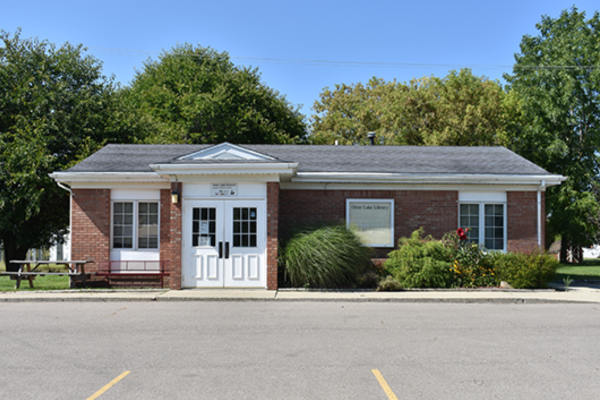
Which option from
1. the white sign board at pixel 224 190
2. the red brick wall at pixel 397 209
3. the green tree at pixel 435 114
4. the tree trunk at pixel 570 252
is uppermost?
the green tree at pixel 435 114

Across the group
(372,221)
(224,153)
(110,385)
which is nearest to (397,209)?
(372,221)

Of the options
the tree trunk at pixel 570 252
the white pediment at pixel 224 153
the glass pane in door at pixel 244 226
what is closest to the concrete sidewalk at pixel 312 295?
the glass pane in door at pixel 244 226

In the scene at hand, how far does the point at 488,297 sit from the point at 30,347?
9973 mm

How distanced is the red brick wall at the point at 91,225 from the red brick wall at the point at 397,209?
5084 mm

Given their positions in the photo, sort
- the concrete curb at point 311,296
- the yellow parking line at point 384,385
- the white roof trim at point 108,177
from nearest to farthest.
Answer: the yellow parking line at point 384,385 → the concrete curb at point 311,296 → the white roof trim at point 108,177

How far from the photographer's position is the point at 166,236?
15703mm

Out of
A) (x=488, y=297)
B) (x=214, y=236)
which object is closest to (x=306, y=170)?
(x=214, y=236)

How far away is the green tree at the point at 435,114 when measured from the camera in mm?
34406

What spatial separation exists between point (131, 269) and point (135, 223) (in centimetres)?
133

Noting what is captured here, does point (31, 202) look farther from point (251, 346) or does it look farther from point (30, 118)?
point (251, 346)

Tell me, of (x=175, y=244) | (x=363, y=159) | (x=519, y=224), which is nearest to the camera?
(x=175, y=244)

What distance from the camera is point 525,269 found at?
14.7 metres

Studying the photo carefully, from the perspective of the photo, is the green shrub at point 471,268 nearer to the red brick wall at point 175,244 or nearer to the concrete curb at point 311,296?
the concrete curb at point 311,296

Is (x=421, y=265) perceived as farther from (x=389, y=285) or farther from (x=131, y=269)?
(x=131, y=269)
